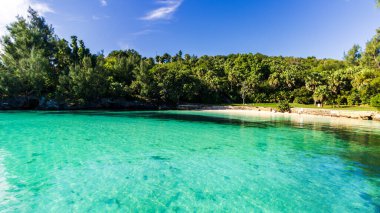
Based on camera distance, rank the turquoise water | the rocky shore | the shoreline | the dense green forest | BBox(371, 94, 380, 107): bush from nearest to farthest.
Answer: the turquoise water → the shoreline → BBox(371, 94, 380, 107): bush → the rocky shore → the dense green forest

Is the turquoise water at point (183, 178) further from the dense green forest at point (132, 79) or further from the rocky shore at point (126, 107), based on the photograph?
the dense green forest at point (132, 79)

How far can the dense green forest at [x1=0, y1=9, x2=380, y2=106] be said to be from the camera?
50281mm

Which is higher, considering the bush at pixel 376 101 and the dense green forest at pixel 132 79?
the dense green forest at pixel 132 79

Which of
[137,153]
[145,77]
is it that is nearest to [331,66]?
[145,77]

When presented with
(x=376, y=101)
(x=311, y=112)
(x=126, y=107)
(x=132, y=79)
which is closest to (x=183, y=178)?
(x=376, y=101)

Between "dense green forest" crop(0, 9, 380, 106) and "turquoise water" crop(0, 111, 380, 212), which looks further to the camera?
"dense green forest" crop(0, 9, 380, 106)

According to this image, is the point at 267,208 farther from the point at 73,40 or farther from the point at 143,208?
the point at 73,40

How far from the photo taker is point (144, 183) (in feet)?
27.6

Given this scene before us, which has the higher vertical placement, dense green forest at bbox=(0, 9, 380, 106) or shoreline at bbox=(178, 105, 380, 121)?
dense green forest at bbox=(0, 9, 380, 106)

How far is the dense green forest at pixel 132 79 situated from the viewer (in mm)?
50281

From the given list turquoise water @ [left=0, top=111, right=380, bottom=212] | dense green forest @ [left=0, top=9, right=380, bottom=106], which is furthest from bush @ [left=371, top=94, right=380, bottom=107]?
turquoise water @ [left=0, top=111, right=380, bottom=212]

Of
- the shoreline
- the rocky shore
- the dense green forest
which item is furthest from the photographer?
the dense green forest

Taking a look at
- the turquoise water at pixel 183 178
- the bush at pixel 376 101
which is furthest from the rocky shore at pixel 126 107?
the turquoise water at pixel 183 178

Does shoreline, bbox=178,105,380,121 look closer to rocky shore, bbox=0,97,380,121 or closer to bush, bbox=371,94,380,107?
rocky shore, bbox=0,97,380,121
